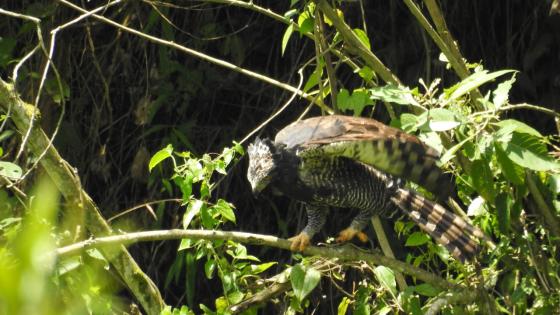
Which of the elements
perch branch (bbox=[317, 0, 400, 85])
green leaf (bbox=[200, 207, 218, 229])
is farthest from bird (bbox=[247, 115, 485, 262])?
green leaf (bbox=[200, 207, 218, 229])

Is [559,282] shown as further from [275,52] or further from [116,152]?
[116,152]

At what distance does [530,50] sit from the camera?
3891 millimetres

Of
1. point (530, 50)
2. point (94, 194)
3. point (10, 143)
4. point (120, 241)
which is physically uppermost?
point (530, 50)

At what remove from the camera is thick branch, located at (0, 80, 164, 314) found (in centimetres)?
259

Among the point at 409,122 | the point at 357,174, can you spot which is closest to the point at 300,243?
the point at 357,174

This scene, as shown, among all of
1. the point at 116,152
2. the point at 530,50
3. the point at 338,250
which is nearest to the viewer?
the point at 338,250

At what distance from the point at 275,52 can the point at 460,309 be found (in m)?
2.08

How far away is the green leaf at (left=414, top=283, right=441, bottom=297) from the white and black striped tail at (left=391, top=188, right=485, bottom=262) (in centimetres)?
23

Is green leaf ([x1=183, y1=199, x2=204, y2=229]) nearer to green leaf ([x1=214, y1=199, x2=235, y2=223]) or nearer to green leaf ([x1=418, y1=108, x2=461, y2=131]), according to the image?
green leaf ([x1=214, y1=199, x2=235, y2=223])

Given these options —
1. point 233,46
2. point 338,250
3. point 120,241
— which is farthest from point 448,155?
point 233,46

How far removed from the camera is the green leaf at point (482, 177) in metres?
2.31

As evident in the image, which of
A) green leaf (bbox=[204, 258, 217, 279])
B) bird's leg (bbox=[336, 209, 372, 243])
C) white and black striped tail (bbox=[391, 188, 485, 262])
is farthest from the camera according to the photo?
bird's leg (bbox=[336, 209, 372, 243])

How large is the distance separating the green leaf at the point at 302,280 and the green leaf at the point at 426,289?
334mm

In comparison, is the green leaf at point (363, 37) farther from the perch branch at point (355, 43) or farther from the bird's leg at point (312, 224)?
the bird's leg at point (312, 224)
